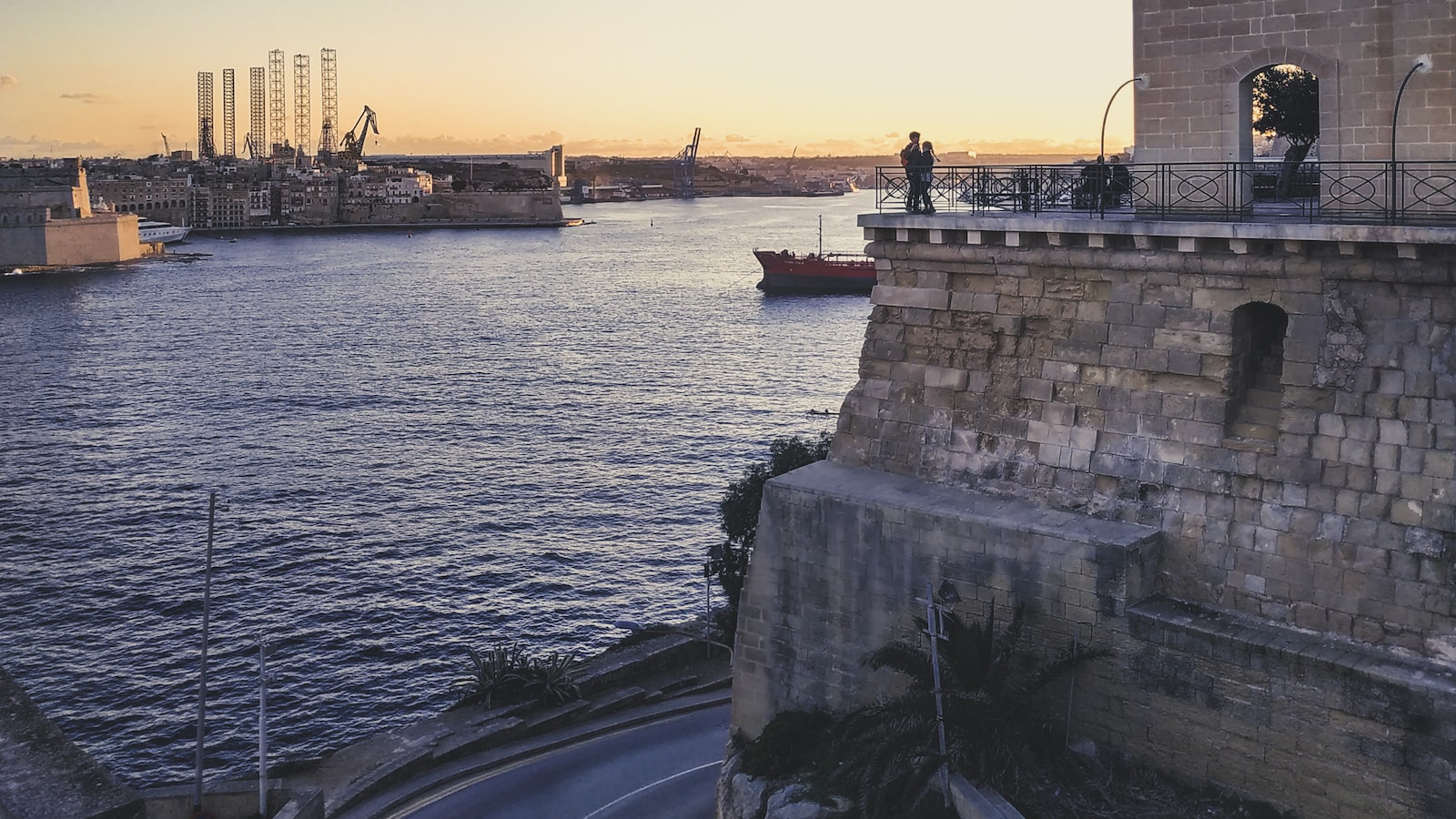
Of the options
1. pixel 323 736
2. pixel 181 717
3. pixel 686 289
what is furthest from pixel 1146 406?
pixel 686 289

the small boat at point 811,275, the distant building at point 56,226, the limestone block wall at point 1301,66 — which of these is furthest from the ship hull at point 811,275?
the limestone block wall at point 1301,66

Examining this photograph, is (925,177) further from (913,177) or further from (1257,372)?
(1257,372)

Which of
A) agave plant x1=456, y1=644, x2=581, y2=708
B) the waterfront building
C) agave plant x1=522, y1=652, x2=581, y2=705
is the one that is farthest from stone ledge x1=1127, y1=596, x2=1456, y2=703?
the waterfront building

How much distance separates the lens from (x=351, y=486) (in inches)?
1682

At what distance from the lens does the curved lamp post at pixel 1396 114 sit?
11.3 m

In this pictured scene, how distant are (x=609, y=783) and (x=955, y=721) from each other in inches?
284

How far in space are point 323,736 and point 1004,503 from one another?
16.4 metres

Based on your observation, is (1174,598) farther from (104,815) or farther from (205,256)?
(205,256)

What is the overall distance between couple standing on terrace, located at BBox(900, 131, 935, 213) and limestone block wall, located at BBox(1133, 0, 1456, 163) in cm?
221

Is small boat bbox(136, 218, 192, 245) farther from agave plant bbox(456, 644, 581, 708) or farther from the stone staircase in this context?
the stone staircase

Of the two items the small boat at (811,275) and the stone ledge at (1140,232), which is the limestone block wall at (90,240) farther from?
the stone ledge at (1140,232)

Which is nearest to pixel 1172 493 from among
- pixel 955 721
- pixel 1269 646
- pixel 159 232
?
pixel 1269 646

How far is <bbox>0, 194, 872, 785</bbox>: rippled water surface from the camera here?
28609 mm

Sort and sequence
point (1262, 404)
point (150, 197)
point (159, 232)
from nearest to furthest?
point (1262, 404) < point (159, 232) < point (150, 197)
